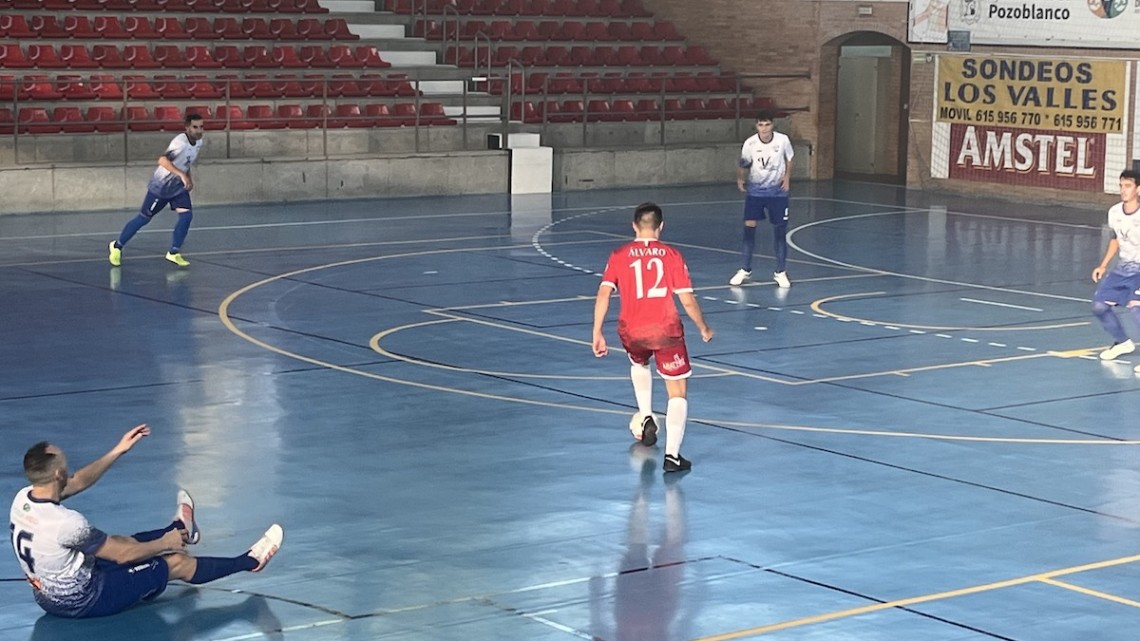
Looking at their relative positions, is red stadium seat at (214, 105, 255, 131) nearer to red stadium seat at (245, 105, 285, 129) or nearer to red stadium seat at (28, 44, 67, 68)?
red stadium seat at (245, 105, 285, 129)

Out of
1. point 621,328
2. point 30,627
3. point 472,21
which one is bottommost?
point 30,627

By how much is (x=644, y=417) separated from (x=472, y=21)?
2606 centimetres

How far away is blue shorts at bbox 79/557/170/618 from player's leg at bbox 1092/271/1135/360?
10260 millimetres

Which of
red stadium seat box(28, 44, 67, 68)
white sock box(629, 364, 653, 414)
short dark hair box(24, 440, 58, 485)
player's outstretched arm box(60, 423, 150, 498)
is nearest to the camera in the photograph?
short dark hair box(24, 440, 58, 485)

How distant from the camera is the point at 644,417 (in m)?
12.9

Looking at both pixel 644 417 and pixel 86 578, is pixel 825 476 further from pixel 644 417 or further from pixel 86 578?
pixel 86 578

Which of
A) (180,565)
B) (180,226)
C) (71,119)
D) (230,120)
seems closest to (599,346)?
(180,565)

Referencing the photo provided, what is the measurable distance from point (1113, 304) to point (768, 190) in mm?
5988

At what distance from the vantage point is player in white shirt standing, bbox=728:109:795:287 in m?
21.4

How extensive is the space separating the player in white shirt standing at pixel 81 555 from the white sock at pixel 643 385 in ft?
13.6

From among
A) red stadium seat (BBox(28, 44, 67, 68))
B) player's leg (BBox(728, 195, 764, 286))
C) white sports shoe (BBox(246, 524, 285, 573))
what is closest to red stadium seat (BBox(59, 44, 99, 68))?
red stadium seat (BBox(28, 44, 67, 68))

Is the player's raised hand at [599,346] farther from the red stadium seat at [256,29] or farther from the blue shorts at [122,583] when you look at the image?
the red stadium seat at [256,29]

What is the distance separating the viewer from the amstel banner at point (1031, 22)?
1264 inches

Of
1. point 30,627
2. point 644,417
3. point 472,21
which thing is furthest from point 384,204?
point 30,627
